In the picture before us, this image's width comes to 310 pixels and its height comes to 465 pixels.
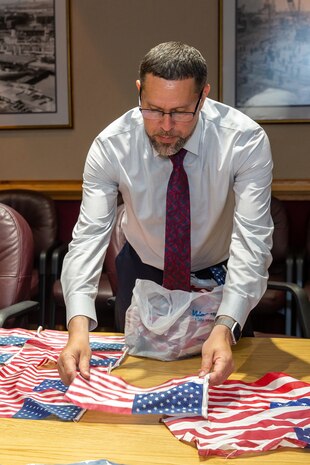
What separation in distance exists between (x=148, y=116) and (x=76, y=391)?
2.36 feet

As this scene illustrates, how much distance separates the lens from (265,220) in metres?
1.91

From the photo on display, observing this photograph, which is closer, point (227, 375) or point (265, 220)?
point (227, 375)

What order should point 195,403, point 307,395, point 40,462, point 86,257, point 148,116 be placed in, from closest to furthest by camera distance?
point 40,462 → point 195,403 → point 307,395 → point 148,116 → point 86,257

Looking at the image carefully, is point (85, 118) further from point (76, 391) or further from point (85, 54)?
point (76, 391)

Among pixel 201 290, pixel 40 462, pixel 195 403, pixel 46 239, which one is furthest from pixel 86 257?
pixel 46 239

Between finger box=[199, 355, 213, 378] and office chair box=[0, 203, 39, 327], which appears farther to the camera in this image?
office chair box=[0, 203, 39, 327]

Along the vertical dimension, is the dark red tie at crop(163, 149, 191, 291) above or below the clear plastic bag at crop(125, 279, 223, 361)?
above

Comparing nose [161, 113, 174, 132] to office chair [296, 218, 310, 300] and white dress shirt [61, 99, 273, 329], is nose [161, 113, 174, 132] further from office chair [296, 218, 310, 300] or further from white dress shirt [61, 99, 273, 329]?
office chair [296, 218, 310, 300]

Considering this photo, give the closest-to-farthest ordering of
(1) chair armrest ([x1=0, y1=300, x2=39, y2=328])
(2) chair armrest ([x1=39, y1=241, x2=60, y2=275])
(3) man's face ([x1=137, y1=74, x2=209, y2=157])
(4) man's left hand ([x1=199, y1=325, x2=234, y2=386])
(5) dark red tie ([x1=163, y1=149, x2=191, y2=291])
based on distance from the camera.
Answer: (4) man's left hand ([x1=199, y1=325, x2=234, y2=386]) < (3) man's face ([x1=137, y1=74, x2=209, y2=157]) < (5) dark red tie ([x1=163, y1=149, x2=191, y2=291]) < (1) chair armrest ([x1=0, y1=300, x2=39, y2=328]) < (2) chair armrest ([x1=39, y1=241, x2=60, y2=275])

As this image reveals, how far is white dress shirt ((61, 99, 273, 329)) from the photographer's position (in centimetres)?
185

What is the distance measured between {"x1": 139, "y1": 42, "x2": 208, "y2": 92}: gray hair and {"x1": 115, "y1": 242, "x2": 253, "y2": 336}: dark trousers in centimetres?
68

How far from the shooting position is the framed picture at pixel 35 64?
4.61 m

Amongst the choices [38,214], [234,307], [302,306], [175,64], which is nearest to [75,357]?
[234,307]

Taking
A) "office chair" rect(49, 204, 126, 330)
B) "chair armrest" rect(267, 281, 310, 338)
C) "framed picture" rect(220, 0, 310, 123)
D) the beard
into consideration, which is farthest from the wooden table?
"framed picture" rect(220, 0, 310, 123)
